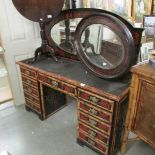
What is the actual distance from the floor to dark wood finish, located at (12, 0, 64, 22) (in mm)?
1185

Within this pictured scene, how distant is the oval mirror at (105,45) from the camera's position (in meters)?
1.30

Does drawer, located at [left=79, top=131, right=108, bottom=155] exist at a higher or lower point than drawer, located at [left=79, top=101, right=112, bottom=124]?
lower

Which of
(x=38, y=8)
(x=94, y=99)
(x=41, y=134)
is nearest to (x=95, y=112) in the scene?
(x=94, y=99)

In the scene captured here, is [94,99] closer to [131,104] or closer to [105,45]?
[131,104]

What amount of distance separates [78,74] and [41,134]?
0.82 meters

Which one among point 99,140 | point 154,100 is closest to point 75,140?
point 99,140

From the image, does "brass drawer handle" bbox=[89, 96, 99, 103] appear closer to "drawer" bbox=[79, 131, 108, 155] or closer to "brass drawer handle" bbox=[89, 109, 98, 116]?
"brass drawer handle" bbox=[89, 109, 98, 116]

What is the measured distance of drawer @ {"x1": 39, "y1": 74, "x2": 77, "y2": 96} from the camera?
1571mm

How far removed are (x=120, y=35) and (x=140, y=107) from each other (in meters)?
0.55

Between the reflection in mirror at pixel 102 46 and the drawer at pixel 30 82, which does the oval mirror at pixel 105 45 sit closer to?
the reflection in mirror at pixel 102 46

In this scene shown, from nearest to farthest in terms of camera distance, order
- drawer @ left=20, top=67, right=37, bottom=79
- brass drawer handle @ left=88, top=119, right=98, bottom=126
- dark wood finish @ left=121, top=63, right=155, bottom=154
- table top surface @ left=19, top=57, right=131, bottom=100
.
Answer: dark wood finish @ left=121, top=63, right=155, bottom=154 < table top surface @ left=19, top=57, right=131, bottom=100 < brass drawer handle @ left=88, top=119, right=98, bottom=126 < drawer @ left=20, top=67, right=37, bottom=79

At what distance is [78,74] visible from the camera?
1.65 m

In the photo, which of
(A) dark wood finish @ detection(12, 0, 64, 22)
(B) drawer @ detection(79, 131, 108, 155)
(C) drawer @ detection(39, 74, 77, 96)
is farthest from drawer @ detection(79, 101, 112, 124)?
(A) dark wood finish @ detection(12, 0, 64, 22)

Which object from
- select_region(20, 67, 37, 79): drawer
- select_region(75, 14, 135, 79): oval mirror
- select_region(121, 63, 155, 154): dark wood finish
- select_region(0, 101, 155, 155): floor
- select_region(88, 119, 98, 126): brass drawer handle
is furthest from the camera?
select_region(20, 67, 37, 79): drawer
